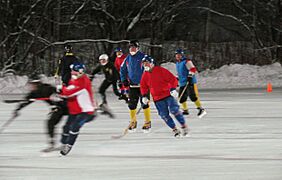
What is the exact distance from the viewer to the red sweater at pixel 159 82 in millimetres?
12477

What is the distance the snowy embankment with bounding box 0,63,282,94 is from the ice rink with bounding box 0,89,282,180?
892 centimetres

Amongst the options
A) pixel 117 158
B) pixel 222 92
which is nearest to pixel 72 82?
pixel 117 158

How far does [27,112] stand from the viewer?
1748 cm

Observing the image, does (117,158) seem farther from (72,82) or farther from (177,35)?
(177,35)

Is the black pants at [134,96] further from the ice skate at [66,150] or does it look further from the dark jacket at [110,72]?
the ice skate at [66,150]

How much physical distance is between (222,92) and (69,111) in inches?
547

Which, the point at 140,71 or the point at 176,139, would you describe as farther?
the point at 140,71

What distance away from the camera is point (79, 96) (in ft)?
33.4

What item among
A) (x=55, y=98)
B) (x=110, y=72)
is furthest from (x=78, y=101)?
(x=110, y=72)

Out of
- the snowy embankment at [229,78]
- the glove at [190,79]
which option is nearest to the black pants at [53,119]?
the glove at [190,79]

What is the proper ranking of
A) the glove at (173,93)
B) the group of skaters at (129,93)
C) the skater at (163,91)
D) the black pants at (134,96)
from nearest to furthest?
1. the group of skaters at (129,93)
2. the glove at (173,93)
3. the skater at (163,91)
4. the black pants at (134,96)

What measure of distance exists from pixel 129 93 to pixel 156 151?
10.5ft

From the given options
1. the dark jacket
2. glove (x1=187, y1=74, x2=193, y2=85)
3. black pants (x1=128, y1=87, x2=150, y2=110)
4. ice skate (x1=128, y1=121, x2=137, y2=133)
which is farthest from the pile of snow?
ice skate (x1=128, y1=121, x2=137, y2=133)

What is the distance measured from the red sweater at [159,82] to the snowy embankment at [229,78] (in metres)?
12.6
